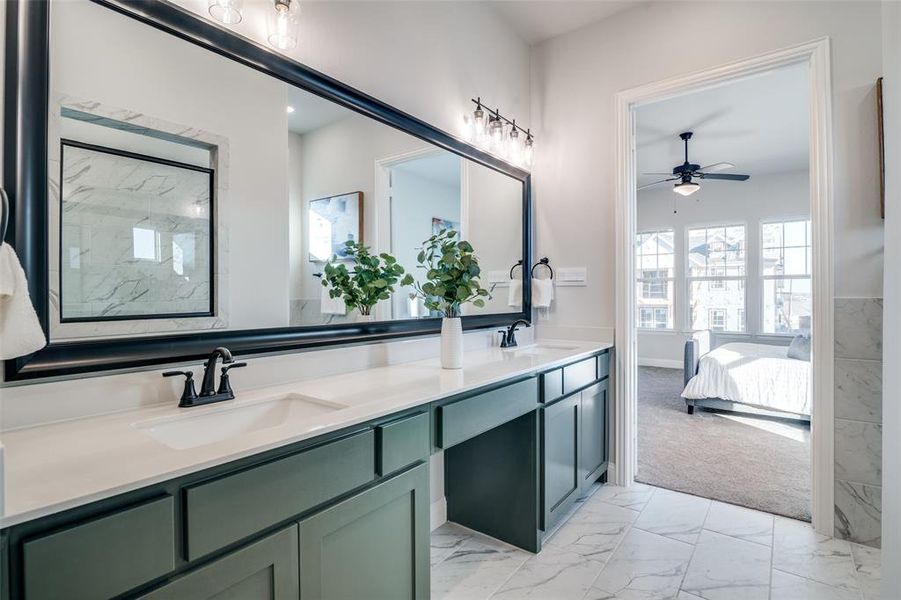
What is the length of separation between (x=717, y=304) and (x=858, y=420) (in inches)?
193

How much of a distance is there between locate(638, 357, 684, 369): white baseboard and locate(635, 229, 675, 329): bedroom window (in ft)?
1.69

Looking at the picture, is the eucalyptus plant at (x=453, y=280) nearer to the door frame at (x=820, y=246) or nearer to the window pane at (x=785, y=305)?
the door frame at (x=820, y=246)

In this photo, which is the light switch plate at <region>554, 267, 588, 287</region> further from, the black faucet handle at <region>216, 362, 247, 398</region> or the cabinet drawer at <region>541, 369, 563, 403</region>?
the black faucet handle at <region>216, 362, 247, 398</region>

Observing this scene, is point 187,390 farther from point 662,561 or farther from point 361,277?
point 662,561

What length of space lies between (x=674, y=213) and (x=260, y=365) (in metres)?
6.93

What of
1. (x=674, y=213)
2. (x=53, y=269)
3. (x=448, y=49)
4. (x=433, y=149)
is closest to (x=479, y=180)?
(x=433, y=149)

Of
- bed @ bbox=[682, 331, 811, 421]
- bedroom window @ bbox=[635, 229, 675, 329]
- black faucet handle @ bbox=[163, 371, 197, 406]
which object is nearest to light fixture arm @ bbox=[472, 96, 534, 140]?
black faucet handle @ bbox=[163, 371, 197, 406]

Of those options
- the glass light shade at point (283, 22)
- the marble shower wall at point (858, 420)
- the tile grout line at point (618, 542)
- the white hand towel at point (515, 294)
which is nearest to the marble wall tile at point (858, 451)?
the marble shower wall at point (858, 420)

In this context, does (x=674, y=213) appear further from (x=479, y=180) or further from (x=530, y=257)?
(x=479, y=180)

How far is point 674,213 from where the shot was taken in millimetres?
6855

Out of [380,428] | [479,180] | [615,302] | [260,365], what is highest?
[479,180]

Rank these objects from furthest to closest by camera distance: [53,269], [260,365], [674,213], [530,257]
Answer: [674,213] < [530,257] < [260,365] < [53,269]

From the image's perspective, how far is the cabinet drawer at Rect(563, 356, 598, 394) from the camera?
225 centimetres

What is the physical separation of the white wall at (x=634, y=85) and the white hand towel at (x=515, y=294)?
28cm
